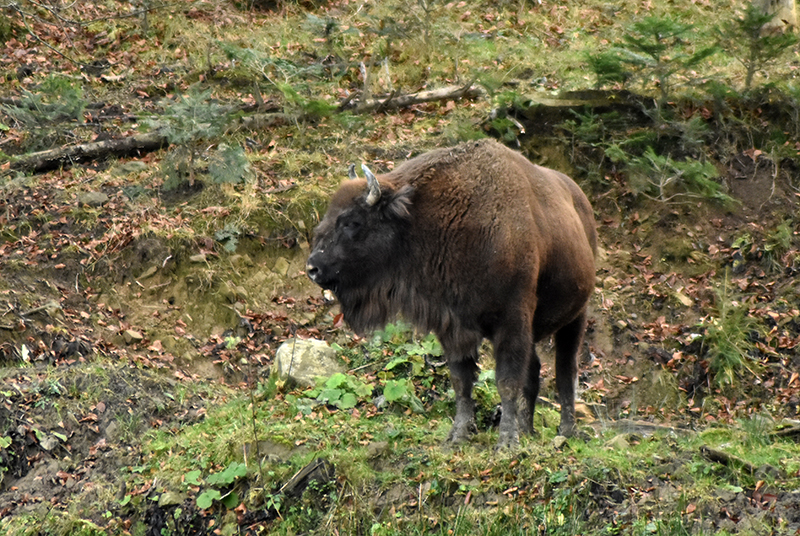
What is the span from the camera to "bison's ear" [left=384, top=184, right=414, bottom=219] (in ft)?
23.1

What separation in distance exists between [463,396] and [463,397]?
11 millimetres

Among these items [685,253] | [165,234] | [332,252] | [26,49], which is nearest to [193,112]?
[165,234]

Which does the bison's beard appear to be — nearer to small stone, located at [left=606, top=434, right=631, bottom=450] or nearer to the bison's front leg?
the bison's front leg

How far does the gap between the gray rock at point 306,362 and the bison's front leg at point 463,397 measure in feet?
5.74

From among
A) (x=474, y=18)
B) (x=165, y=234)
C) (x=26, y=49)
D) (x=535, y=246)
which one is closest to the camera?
(x=535, y=246)

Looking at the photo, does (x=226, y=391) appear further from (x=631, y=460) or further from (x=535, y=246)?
(x=631, y=460)

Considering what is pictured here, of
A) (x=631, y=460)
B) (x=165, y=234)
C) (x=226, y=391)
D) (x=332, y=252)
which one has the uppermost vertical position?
(x=332, y=252)

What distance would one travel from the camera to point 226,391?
8.96m

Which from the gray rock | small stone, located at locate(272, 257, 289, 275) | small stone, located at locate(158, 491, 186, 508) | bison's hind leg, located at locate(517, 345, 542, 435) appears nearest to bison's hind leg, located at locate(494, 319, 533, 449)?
bison's hind leg, located at locate(517, 345, 542, 435)

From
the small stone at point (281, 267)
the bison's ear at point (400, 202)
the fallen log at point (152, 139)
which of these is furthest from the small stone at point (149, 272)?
the bison's ear at point (400, 202)

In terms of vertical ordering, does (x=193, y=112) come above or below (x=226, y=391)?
above

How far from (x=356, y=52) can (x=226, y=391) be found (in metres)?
8.12

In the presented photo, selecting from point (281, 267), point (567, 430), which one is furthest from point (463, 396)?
point (281, 267)

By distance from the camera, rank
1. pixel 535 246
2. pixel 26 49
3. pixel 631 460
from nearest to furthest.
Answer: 1. pixel 631 460
2. pixel 535 246
3. pixel 26 49
